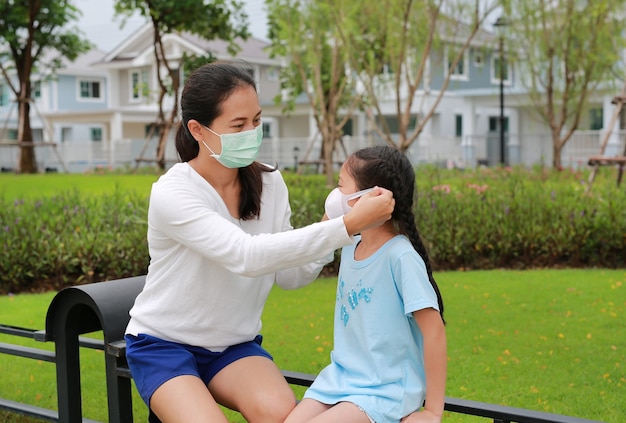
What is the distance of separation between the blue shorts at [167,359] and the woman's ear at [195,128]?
0.68 m

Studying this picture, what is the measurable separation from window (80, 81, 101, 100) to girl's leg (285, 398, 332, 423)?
45776mm

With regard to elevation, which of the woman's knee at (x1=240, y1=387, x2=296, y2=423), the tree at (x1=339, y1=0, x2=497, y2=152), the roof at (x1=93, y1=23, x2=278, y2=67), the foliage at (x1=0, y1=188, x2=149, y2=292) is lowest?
the foliage at (x1=0, y1=188, x2=149, y2=292)

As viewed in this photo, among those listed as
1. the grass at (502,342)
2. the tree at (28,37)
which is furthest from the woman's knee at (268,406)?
the tree at (28,37)

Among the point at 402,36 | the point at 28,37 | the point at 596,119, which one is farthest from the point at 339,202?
the point at 596,119

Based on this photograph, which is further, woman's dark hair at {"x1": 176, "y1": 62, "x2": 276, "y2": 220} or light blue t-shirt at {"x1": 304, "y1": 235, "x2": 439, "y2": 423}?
woman's dark hair at {"x1": 176, "y1": 62, "x2": 276, "y2": 220}

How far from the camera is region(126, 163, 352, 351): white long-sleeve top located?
2.66 m

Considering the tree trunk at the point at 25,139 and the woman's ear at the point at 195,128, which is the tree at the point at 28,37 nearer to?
the tree trunk at the point at 25,139

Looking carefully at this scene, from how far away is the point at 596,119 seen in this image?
109 feet


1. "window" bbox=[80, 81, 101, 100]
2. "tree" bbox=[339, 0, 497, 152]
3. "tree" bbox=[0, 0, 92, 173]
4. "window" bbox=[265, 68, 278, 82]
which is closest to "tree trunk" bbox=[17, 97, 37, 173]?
"tree" bbox=[0, 0, 92, 173]

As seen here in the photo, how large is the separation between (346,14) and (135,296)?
11373 mm

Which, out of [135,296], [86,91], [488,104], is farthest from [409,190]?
[86,91]

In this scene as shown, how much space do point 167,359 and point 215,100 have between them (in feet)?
2.76

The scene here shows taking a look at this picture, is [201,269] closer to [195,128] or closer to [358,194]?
[195,128]

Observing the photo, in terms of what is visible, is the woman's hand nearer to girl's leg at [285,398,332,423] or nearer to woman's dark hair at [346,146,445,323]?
woman's dark hair at [346,146,445,323]
